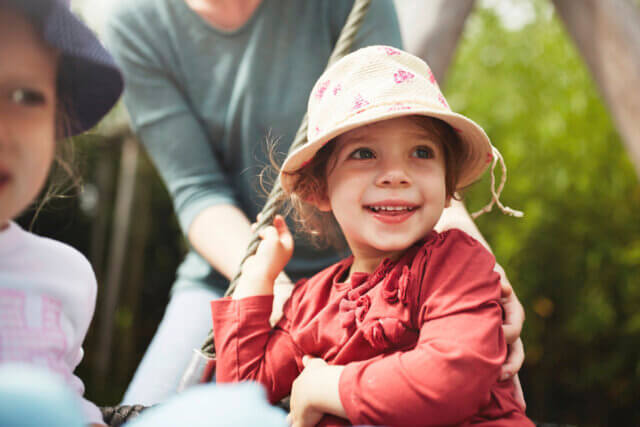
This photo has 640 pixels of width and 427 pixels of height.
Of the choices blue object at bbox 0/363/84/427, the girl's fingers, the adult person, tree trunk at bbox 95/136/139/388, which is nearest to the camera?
blue object at bbox 0/363/84/427

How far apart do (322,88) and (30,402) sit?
0.60 metres

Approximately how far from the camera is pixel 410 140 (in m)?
0.83

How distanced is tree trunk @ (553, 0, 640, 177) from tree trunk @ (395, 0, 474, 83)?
1.04 ft

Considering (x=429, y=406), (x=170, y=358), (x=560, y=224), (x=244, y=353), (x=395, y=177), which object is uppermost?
(x=395, y=177)

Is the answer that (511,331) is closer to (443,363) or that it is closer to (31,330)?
(443,363)

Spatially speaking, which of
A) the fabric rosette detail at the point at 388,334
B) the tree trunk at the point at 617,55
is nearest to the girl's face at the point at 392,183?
the fabric rosette detail at the point at 388,334

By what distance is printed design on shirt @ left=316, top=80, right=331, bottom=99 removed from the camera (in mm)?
883

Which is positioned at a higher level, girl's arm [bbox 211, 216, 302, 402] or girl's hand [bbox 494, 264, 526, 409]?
girl's hand [bbox 494, 264, 526, 409]

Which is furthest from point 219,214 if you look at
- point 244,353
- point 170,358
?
point 244,353

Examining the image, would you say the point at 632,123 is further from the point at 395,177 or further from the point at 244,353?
the point at 244,353

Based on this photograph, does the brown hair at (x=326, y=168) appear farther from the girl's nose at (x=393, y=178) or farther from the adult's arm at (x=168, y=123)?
the adult's arm at (x=168, y=123)

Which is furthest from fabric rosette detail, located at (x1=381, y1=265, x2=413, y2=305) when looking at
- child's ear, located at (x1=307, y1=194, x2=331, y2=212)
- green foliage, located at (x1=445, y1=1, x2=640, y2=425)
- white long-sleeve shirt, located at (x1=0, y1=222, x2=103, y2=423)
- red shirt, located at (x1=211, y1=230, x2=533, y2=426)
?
green foliage, located at (x1=445, y1=1, x2=640, y2=425)

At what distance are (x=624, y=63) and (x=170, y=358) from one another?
1.26m

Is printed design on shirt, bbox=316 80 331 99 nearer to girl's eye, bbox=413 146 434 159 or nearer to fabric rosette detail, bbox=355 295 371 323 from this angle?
girl's eye, bbox=413 146 434 159
